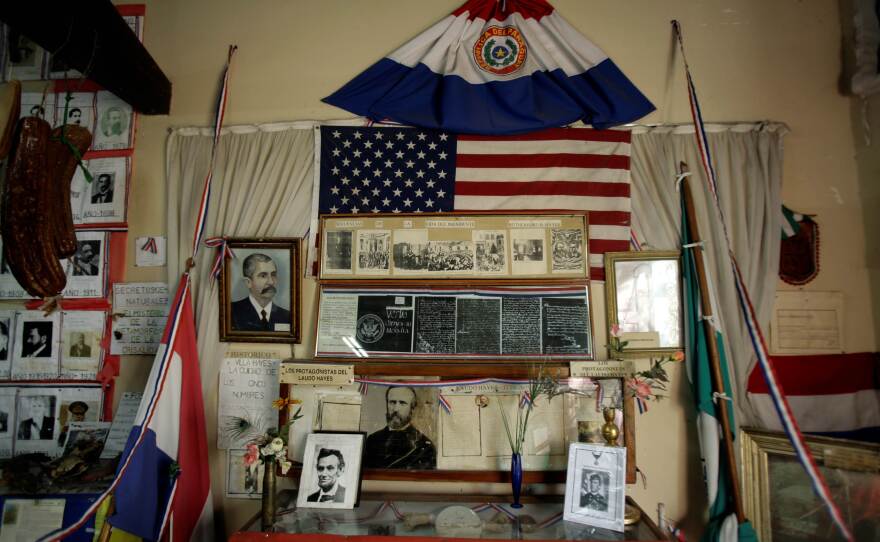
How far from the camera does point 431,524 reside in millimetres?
2174

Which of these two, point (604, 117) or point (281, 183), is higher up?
point (604, 117)

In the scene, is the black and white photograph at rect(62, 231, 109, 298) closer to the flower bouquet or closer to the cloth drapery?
the cloth drapery

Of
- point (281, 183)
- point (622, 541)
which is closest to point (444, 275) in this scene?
point (281, 183)

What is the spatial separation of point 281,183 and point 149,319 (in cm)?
106

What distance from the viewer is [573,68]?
2.77 m

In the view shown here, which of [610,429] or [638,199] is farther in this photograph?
[638,199]

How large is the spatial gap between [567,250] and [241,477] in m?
2.11

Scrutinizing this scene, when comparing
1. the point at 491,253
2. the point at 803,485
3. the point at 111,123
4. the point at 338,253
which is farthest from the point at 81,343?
the point at 803,485

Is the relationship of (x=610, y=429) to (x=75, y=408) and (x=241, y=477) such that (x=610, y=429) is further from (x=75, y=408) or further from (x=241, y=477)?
(x=75, y=408)

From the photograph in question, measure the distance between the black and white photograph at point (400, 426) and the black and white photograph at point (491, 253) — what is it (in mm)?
694

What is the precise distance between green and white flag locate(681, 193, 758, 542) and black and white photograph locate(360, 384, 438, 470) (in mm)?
1303

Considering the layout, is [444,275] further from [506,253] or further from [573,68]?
[573,68]

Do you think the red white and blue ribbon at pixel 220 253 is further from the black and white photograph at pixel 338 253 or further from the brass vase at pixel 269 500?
the brass vase at pixel 269 500

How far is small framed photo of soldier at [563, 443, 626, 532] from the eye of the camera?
83.4 inches
